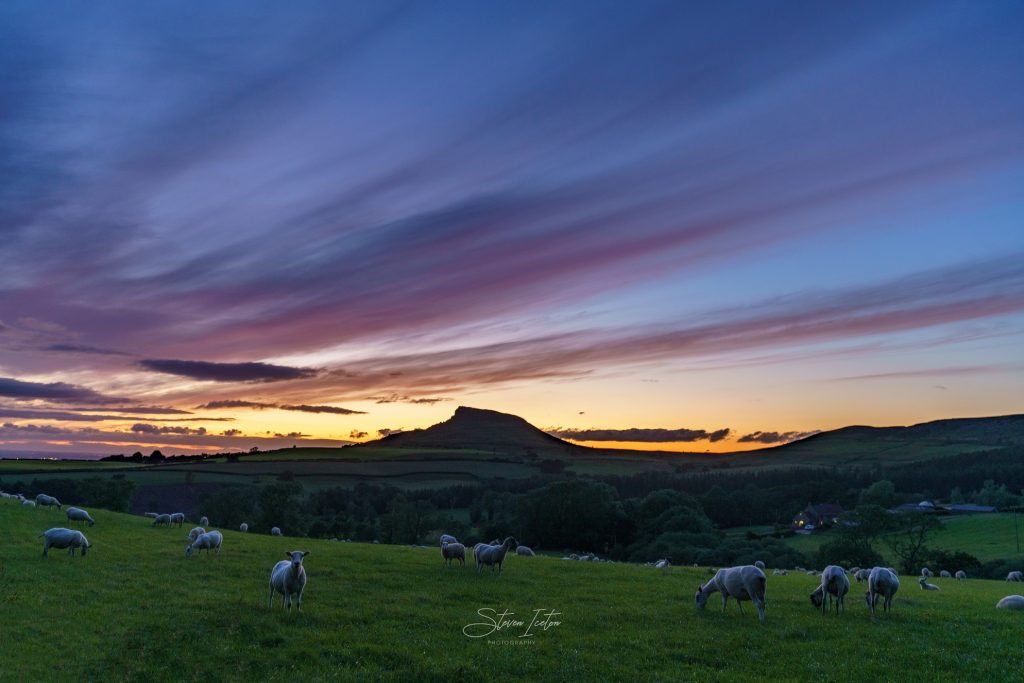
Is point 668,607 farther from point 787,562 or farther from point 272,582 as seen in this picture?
point 787,562

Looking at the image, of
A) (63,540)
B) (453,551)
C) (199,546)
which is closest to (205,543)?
(199,546)

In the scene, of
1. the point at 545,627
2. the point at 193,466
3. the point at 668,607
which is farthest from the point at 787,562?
the point at 193,466

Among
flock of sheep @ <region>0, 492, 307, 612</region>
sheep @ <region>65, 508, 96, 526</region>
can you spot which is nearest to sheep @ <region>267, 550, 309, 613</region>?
flock of sheep @ <region>0, 492, 307, 612</region>

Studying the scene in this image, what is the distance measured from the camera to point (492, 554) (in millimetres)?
31031

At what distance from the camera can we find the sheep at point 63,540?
30547 millimetres

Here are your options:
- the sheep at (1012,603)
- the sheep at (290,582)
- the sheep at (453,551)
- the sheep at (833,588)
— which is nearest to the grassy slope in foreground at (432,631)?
the sheep at (833,588)

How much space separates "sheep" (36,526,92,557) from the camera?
3055 cm

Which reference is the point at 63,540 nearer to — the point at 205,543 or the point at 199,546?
the point at 199,546

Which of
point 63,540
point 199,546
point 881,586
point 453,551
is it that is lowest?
point 453,551

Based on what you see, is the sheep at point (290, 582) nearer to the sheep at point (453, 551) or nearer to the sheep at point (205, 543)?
the sheep at point (453, 551)

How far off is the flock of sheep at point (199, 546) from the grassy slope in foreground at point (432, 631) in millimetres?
723

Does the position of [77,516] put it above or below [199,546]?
above

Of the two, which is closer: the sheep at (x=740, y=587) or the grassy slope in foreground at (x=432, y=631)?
the grassy slope in foreground at (x=432, y=631)

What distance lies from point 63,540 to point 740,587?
1294 inches
